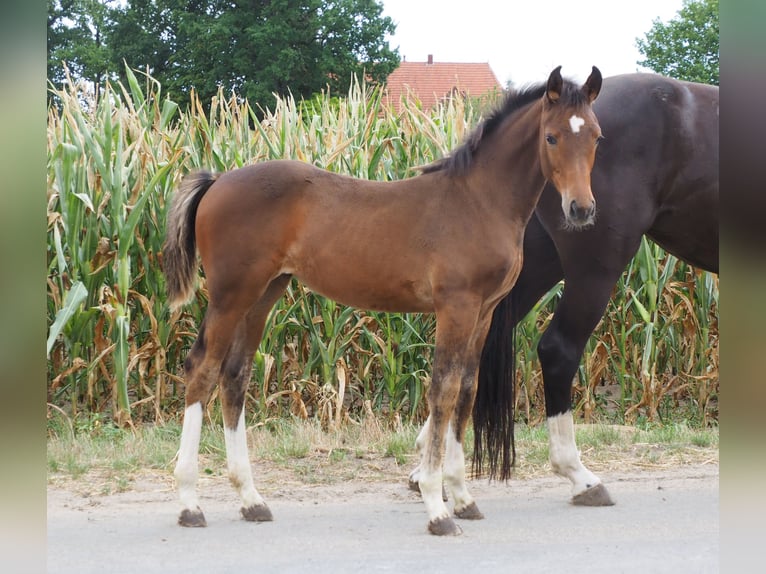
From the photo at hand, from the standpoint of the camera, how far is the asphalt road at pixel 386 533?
3516 mm

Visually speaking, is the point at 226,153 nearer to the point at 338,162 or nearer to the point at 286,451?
the point at 338,162

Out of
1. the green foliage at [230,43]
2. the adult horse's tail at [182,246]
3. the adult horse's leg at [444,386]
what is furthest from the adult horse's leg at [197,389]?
the green foliage at [230,43]

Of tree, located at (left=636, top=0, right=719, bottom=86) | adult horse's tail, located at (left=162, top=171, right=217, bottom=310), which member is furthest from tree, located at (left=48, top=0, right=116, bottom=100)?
adult horse's tail, located at (left=162, top=171, right=217, bottom=310)

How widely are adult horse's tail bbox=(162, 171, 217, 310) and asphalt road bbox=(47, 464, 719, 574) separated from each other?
1214mm

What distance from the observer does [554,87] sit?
13.0 feet

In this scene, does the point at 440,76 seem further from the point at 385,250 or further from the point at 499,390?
the point at 385,250

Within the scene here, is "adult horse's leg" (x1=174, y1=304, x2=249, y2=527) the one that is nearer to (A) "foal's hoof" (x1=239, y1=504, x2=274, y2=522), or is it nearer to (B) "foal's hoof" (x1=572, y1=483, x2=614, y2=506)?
(A) "foal's hoof" (x1=239, y1=504, x2=274, y2=522)

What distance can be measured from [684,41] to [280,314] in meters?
41.0

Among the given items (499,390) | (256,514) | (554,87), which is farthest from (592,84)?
(256,514)

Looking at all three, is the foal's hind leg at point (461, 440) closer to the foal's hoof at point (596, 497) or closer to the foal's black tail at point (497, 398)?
the foal's black tail at point (497, 398)

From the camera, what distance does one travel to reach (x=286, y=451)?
557cm

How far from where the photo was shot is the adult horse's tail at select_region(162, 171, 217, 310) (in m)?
4.43

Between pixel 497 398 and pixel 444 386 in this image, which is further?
pixel 497 398
